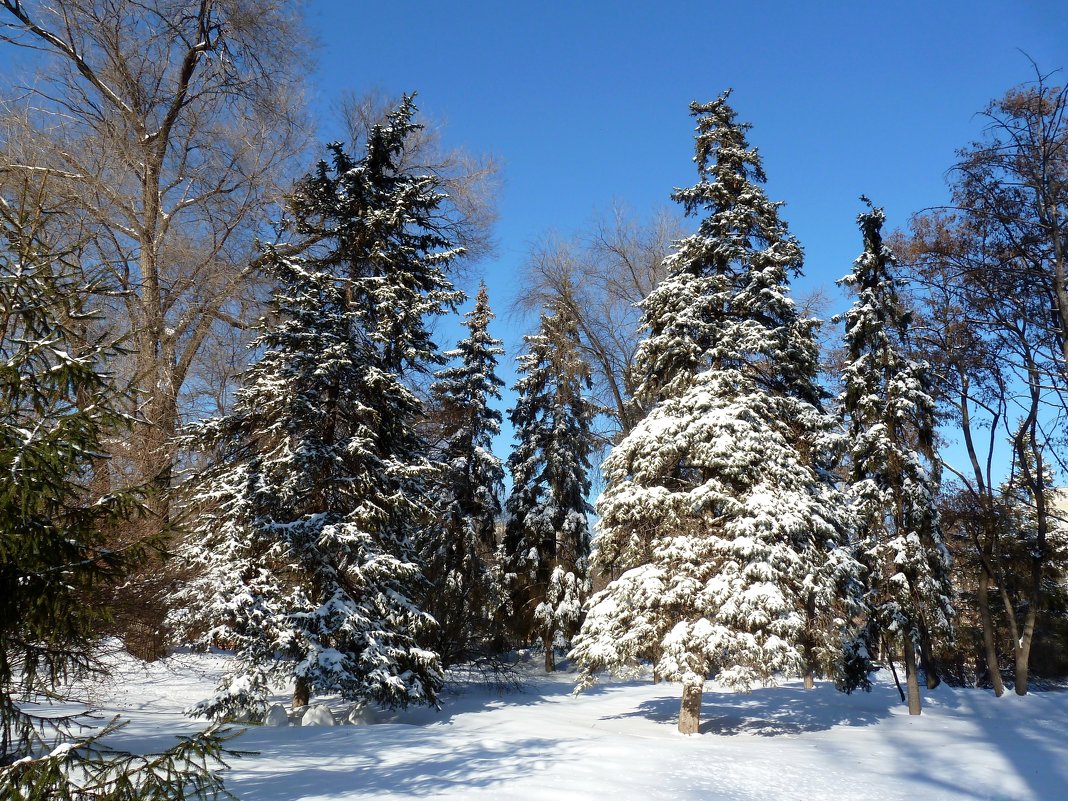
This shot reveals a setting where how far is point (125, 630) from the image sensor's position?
9008 mm

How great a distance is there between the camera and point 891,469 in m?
16.6

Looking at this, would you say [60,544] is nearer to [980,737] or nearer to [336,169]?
[336,169]

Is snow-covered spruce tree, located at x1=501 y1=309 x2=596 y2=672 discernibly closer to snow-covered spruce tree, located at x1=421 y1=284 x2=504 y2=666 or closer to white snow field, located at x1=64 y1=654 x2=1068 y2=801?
snow-covered spruce tree, located at x1=421 y1=284 x2=504 y2=666

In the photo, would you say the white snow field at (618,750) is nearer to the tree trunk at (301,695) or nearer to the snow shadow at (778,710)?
the snow shadow at (778,710)

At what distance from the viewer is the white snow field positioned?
762cm

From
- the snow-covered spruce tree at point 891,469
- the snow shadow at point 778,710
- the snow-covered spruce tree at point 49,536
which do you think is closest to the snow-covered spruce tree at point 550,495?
the snow shadow at point 778,710

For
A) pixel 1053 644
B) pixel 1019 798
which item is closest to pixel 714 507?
pixel 1019 798

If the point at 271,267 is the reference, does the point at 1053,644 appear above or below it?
below

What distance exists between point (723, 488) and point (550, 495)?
11.8 metres

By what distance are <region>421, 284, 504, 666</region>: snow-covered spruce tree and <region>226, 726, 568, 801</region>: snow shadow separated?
5.43 m

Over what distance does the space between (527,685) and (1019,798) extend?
12.8m

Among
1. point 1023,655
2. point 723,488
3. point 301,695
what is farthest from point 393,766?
point 1023,655

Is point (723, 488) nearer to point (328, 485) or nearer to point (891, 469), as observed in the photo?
point (891, 469)

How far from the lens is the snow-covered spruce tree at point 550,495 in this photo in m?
22.6
